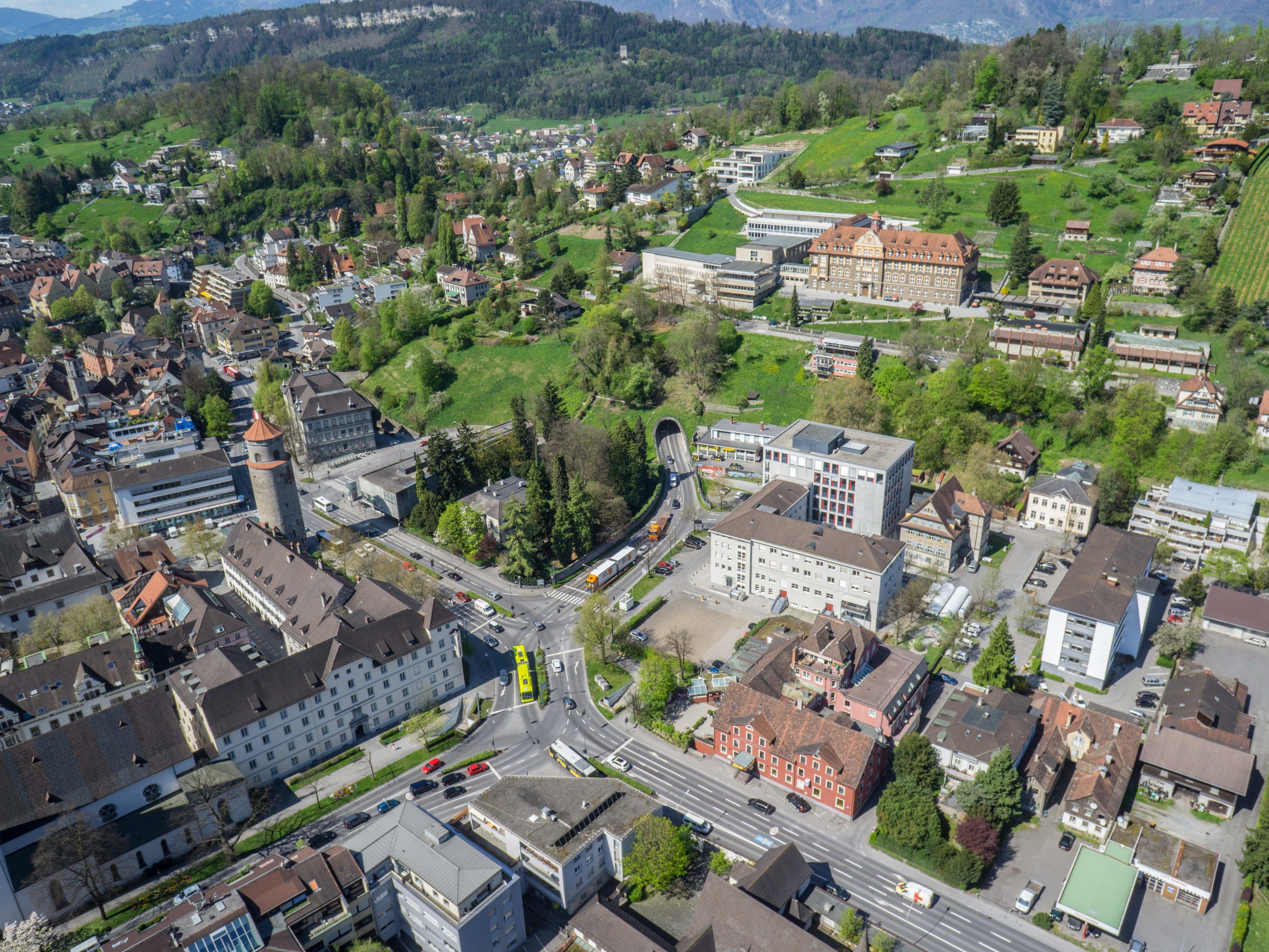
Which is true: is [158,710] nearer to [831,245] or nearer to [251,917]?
[251,917]

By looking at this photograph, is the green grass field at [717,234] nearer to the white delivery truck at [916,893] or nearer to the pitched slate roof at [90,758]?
the pitched slate roof at [90,758]

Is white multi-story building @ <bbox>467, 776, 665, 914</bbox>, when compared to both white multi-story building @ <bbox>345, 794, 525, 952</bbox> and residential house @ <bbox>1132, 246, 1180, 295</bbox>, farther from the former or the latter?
residential house @ <bbox>1132, 246, 1180, 295</bbox>

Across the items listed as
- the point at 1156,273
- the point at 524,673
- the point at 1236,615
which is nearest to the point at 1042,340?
the point at 1156,273

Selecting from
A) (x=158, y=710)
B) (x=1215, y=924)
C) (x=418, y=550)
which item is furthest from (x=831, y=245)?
(x=158, y=710)

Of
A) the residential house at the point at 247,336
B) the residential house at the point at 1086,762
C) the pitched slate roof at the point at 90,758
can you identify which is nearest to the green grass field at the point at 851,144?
the residential house at the point at 247,336

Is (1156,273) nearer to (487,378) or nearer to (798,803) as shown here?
(798,803)
